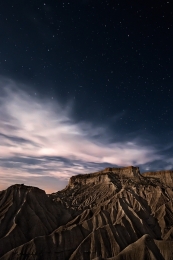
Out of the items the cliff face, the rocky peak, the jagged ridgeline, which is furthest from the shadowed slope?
the cliff face

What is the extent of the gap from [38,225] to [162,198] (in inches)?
2177

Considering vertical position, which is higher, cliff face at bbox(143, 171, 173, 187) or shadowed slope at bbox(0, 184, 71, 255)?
cliff face at bbox(143, 171, 173, 187)

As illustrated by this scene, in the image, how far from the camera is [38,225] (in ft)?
192

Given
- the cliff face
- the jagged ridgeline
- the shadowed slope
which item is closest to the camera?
the jagged ridgeline

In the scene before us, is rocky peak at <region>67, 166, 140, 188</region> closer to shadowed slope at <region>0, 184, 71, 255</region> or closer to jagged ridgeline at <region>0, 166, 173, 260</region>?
jagged ridgeline at <region>0, 166, 173, 260</region>

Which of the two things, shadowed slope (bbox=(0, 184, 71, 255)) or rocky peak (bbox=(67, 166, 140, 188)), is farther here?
rocky peak (bbox=(67, 166, 140, 188))

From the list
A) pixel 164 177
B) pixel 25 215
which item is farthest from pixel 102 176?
pixel 25 215

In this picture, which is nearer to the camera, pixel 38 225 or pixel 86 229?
pixel 86 229

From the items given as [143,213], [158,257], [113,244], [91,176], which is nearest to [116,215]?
[143,213]

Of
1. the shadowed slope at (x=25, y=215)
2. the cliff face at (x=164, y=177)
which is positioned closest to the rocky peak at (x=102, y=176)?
the cliff face at (x=164, y=177)

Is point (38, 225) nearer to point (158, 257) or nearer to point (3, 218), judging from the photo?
point (3, 218)

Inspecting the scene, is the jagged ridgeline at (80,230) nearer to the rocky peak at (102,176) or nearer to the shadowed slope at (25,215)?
the shadowed slope at (25,215)

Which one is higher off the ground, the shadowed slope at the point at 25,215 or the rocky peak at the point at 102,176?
the rocky peak at the point at 102,176

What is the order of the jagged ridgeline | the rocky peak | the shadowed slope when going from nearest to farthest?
the jagged ridgeline → the shadowed slope → the rocky peak
